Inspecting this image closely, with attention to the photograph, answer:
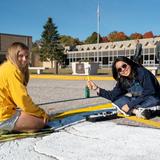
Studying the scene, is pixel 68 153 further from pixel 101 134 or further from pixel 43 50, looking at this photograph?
pixel 43 50

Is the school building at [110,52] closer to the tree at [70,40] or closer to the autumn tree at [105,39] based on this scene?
the tree at [70,40]

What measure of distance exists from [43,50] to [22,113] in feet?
195

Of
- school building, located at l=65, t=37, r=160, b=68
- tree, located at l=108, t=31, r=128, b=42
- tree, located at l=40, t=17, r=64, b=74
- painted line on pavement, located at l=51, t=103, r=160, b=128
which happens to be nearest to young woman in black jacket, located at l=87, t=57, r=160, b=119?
painted line on pavement, located at l=51, t=103, r=160, b=128

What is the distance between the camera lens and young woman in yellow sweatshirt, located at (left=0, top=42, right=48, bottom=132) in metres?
4.75

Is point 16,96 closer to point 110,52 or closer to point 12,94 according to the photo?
point 12,94

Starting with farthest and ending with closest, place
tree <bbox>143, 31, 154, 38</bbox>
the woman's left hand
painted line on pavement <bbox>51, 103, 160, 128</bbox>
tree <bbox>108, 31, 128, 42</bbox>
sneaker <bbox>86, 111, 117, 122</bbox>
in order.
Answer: tree <bbox>108, 31, 128, 42</bbox> < tree <bbox>143, 31, 154, 38</bbox> < the woman's left hand < sneaker <bbox>86, 111, 117, 122</bbox> < painted line on pavement <bbox>51, 103, 160, 128</bbox>

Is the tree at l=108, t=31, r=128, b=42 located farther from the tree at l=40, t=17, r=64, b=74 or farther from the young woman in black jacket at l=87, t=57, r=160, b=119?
the young woman in black jacket at l=87, t=57, r=160, b=119

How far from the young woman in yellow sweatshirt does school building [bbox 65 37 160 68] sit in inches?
2052

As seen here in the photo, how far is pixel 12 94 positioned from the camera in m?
4.77

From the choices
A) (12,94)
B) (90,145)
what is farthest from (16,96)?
(90,145)

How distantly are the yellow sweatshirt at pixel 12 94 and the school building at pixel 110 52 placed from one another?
5213 cm

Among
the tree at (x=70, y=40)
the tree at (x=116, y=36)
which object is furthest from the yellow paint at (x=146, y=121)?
the tree at (x=116, y=36)

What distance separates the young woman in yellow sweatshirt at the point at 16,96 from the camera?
4754 mm

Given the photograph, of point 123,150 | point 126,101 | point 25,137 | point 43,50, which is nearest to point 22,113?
point 25,137
